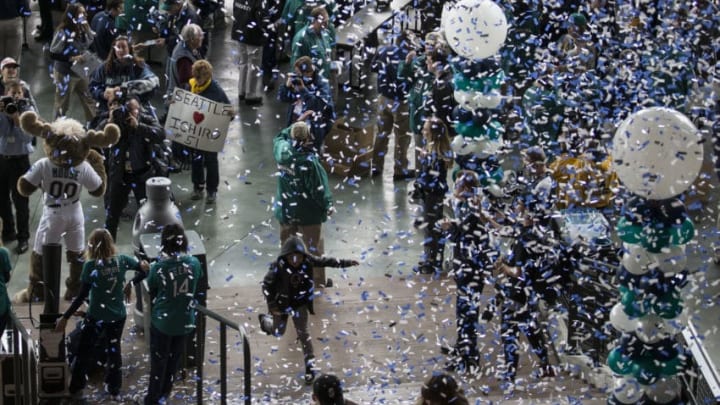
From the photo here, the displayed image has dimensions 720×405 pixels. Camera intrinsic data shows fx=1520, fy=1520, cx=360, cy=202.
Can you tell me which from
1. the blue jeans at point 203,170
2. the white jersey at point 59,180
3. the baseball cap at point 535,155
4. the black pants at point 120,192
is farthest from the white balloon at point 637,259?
the blue jeans at point 203,170

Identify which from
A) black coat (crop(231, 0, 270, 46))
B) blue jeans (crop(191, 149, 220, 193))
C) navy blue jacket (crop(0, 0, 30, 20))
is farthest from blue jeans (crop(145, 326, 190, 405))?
navy blue jacket (crop(0, 0, 30, 20))

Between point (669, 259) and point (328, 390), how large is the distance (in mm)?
2106

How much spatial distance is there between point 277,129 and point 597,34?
350 cm

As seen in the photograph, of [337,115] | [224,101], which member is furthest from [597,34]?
[224,101]

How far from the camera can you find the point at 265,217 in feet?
47.2

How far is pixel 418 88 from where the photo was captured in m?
14.3

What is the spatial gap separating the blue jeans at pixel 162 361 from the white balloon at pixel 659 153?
3824 mm

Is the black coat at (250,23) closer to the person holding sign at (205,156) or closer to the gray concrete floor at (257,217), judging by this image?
the gray concrete floor at (257,217)

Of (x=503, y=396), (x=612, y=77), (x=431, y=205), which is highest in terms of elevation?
(x=612, y=77)

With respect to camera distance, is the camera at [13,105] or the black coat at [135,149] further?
the black coat at [135,149]

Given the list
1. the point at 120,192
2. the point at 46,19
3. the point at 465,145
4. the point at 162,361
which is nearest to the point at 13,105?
the point at 120,192

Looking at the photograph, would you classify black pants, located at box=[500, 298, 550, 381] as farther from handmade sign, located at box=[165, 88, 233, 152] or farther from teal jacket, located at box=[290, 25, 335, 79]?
teal jacket, located at box=[290, 25, 335, 79]

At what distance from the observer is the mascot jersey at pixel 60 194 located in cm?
1188

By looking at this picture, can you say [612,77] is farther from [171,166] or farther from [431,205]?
[171,166]
